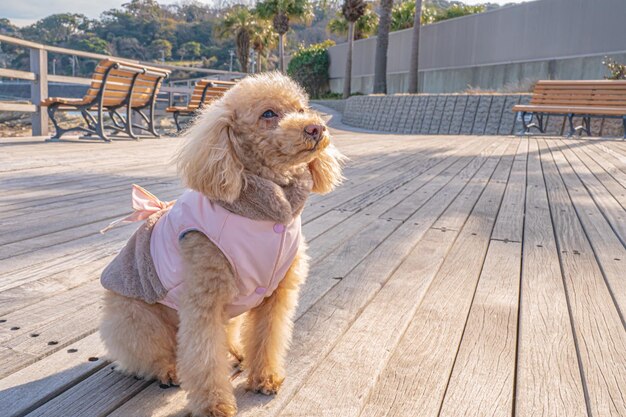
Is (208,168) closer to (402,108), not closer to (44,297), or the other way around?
(44,297)

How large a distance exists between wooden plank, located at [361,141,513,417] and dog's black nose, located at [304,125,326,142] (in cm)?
74

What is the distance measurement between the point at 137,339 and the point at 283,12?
4100 cm

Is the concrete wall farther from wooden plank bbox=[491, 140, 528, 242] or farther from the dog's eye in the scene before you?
the dog's eye

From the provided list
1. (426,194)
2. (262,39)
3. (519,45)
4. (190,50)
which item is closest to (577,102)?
(519,45)

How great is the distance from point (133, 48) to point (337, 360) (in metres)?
100

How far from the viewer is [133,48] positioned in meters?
93.0

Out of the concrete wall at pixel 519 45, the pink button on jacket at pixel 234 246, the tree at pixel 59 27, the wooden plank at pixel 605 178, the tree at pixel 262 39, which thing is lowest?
the wooden plank at pixel 605 178

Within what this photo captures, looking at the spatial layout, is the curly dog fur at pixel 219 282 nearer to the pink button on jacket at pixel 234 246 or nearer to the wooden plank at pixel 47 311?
the pink button on jacket at pixel 234 246

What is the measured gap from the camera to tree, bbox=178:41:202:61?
94938mm

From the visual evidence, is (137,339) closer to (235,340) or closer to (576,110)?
(235,340)

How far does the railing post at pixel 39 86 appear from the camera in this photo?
27.2ft

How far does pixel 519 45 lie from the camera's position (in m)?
17.4

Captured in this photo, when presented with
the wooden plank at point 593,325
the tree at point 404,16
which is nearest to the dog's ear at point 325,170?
the wooden plank at point 593,325

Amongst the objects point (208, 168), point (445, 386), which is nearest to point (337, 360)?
point (445, 386)
